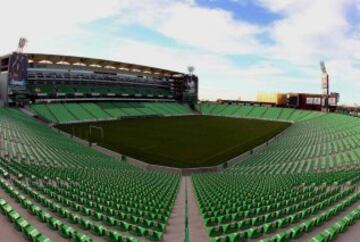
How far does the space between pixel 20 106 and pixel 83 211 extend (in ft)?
240

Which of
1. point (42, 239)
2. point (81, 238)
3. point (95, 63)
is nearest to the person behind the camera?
point (42, 239)

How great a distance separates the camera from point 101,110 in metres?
92.9

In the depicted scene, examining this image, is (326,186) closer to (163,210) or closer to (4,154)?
(163,210)

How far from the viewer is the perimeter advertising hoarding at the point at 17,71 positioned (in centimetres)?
7694

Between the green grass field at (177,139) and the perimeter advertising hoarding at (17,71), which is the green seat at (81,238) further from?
the perimeter advertising hoarding at (17,71)

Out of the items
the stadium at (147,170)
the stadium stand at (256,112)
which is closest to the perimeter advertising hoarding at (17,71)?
the stadium at (147,170)

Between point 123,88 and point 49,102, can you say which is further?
point 123,88

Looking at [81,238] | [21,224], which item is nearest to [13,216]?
[21,224]

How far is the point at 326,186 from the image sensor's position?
2231cm

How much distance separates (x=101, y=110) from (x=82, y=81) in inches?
583

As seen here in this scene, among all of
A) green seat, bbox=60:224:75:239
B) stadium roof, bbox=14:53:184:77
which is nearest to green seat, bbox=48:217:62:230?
green seat, bbox=60:224:75:239

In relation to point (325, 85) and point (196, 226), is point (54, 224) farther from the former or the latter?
point (325, 85)

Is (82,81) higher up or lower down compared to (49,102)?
higher up

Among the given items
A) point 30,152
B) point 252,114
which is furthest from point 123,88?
point 30,152
